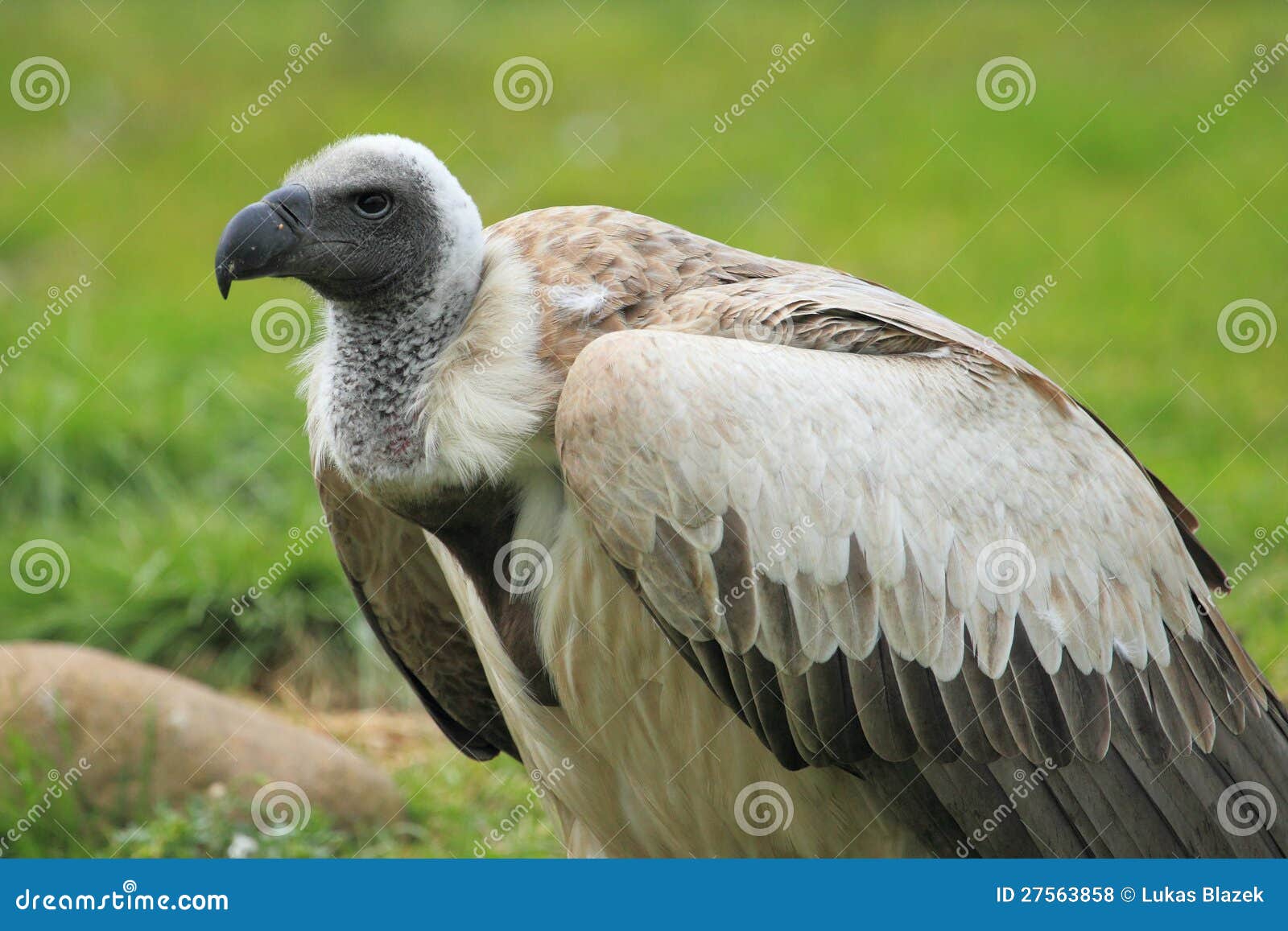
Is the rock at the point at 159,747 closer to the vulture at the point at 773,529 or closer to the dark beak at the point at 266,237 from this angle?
the vulture at the point at 773,529

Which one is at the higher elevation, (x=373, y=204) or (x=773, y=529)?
(x=773, y=529)

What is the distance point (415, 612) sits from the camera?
512cm

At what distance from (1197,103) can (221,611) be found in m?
9.82

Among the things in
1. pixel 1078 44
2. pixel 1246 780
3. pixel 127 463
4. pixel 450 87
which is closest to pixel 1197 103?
pixel 1078 44

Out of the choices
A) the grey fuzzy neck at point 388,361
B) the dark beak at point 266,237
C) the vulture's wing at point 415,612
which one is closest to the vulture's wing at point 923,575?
the grey fuzzy neck at point 388,361

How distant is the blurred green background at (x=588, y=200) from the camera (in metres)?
7.92

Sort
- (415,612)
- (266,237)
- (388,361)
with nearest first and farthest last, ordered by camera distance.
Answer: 1. (266,237)
2. (388,361)
3. (415,612)

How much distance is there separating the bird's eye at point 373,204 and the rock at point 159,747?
283cm

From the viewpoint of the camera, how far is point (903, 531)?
398cm

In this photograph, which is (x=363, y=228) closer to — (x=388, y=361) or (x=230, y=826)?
(x=388, y=361)

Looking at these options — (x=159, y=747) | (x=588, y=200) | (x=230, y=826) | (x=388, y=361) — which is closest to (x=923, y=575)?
(x=388, y=361)

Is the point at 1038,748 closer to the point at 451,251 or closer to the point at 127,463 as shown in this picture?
the point at 451,251

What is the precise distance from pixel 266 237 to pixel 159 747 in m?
2.99

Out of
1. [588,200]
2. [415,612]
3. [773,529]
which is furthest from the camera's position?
[588,200]
